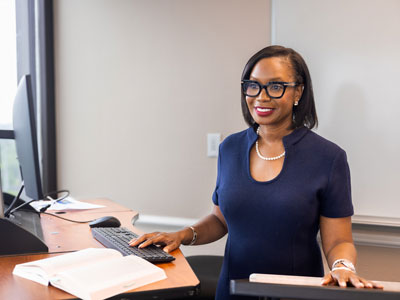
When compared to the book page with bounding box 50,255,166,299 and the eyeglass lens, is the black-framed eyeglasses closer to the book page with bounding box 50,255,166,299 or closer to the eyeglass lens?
the eyeglass lens

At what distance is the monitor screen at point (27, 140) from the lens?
4.89ft

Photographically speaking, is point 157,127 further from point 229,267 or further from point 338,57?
point 229,267

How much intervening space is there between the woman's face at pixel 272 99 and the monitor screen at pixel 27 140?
0.72m

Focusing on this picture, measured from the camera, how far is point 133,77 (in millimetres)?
2773

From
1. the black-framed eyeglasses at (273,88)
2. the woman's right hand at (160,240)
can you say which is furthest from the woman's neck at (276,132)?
the woman's right hand at (160,240)

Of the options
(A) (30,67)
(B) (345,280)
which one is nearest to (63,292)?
(B) (345,280)

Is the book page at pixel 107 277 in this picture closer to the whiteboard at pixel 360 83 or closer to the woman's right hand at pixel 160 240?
the woman's right hand at pixel 160 240

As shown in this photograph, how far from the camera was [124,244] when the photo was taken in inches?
55.2

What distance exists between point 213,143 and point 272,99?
1.06 metres

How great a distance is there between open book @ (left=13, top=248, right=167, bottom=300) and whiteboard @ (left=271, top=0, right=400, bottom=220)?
137 centimetres

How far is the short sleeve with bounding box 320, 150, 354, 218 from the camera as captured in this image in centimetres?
150

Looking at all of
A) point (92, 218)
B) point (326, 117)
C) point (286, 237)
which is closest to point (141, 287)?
point (286, 237)

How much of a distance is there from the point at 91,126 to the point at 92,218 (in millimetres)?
1062

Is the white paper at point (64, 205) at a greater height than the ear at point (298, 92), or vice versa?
the ear at point (298, 92)
